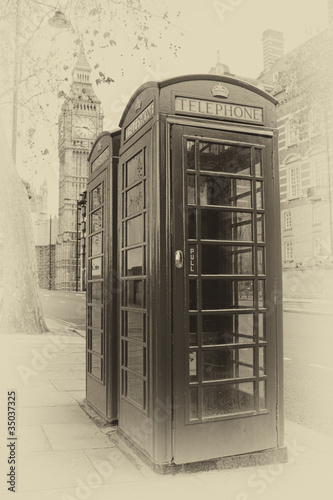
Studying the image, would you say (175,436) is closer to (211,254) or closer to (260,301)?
(260,301)

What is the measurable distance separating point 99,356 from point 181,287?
5.60ft

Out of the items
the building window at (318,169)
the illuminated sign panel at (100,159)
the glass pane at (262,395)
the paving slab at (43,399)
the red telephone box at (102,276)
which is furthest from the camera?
the building window at (318,169)

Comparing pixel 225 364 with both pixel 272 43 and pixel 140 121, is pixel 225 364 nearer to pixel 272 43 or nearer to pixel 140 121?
pixel 140 121

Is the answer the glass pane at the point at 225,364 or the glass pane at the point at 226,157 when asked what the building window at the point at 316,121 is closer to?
the glass pane at the point at 226,157

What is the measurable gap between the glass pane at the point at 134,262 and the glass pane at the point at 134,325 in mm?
287

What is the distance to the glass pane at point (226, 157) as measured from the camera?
315cm

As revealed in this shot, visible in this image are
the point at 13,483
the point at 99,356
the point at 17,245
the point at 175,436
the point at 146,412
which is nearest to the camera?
the point at 13,483

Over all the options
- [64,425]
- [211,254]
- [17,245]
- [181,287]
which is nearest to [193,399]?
[181,287]

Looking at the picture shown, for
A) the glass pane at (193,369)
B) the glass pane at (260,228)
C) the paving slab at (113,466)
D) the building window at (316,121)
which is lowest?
the paving slab at (113,466)

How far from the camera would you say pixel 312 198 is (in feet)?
31.3

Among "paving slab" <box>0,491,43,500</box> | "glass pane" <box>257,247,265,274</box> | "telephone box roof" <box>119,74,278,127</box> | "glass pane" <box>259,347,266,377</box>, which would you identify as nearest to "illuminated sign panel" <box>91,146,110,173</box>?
"telephone box roof" <box>119,74,278,127</box>

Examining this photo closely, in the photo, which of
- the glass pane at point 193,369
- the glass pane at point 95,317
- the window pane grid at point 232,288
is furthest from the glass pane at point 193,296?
the glass pane at point 95,317

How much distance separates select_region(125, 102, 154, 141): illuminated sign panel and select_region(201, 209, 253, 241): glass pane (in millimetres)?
726

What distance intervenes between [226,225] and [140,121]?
0.95 meters
